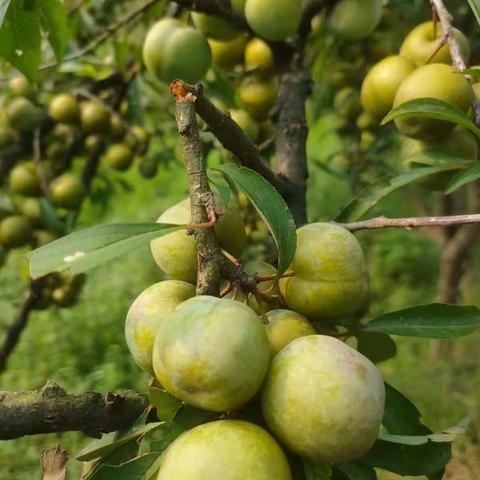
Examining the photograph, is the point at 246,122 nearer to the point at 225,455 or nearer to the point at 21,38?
the point at 21,38

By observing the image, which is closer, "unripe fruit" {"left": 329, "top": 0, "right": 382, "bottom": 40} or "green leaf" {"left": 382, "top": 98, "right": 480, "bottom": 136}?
"green leaf" {"left": 382, "top": 98, "right": 480, "bottom": 136}

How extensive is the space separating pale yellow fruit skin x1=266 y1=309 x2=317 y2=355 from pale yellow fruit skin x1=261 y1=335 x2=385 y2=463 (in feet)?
0.18

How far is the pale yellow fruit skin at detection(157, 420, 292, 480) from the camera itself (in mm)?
626

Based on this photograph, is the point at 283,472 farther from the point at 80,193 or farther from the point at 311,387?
the point at 80,193

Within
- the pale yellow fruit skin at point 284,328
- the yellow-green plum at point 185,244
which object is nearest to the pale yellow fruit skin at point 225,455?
the pale yellow fruit skin at point 284,328

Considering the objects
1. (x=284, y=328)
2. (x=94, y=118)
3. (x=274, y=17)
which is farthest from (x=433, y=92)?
(x=94, y=118)

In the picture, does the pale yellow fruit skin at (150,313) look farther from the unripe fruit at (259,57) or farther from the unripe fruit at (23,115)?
the unripe fruit at (23,115)

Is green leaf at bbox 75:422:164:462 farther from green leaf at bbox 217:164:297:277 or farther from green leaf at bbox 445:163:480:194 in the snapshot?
green leaf at bbox 445:163:480:194

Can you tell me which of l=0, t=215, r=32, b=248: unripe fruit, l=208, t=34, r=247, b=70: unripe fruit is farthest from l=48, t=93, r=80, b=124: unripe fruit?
l=208, t=34, r=247, b=70: unripe fruit

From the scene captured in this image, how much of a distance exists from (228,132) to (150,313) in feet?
1.11

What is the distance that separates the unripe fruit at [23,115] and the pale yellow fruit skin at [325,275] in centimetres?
148

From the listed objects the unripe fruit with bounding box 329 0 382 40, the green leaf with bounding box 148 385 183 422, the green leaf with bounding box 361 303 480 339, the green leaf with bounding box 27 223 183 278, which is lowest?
the green leaf with bounding box 361 303 480 339

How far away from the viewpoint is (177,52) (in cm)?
146

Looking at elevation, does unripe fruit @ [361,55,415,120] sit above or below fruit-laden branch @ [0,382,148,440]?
above
